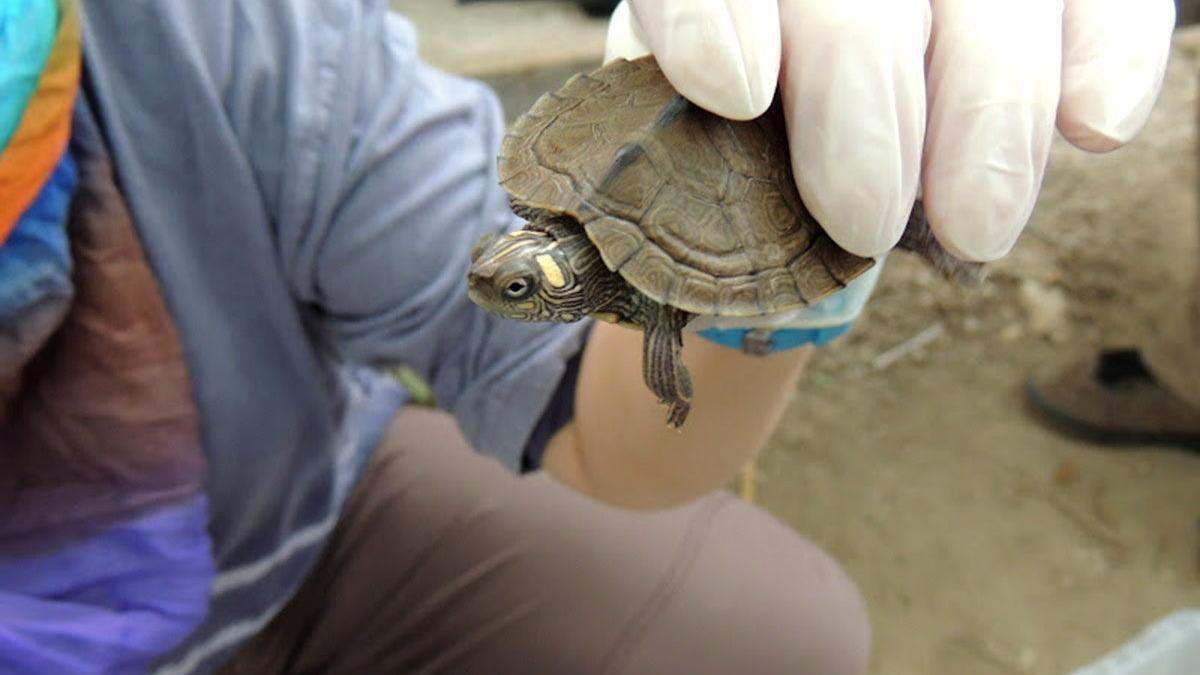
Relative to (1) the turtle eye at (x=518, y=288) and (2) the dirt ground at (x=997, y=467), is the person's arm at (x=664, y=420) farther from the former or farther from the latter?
(2) the dirt ground at (x=997, y=467)

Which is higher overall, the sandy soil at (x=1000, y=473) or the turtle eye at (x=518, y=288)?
the turtle eye at (x=518, y=288)

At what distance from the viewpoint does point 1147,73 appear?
718 millimetres

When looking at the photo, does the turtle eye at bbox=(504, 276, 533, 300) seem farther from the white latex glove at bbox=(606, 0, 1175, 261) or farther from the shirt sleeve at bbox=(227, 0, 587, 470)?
the shirt sleeve at bbox=(227, 0, 587, 470)

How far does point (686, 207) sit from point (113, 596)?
646mm

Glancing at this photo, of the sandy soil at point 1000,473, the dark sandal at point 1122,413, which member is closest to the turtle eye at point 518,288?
the sandy soil at point 1000,473

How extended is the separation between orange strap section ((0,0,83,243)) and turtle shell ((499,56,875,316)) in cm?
40

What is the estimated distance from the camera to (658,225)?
0.67m

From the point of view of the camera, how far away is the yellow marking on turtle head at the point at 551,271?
67cm

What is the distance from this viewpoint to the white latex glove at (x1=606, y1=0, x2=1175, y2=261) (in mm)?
650

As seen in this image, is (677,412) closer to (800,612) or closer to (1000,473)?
(800,612)

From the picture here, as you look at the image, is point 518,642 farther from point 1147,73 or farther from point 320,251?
point 1147,73

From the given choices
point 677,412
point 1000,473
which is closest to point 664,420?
point 677,412

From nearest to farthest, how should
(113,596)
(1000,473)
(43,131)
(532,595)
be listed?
(43,131) < (113,596) < (532,595) < (1000,473)

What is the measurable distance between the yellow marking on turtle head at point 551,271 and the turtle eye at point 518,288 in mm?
15
